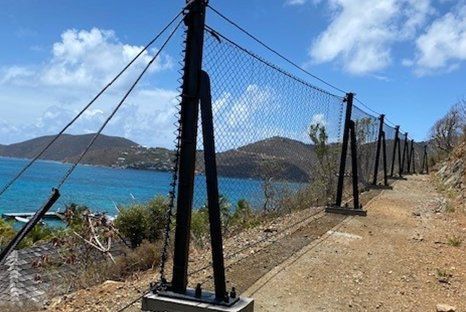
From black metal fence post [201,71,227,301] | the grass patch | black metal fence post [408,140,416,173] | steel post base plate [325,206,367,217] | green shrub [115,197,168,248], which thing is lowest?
green shrub [115,197,168,248]

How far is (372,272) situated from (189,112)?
364 centimetres

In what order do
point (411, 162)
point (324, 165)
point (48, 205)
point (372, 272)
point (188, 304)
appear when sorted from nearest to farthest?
point (48, 205)
point (188, 304)
point (372, 272)
point (324, 165)
point (411, 162)

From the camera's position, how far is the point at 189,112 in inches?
164

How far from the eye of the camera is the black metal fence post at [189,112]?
13.6ft

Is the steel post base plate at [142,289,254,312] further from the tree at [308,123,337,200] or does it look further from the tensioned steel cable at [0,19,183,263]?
the tree at [308,123,337,200]

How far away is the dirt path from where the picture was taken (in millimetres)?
5398

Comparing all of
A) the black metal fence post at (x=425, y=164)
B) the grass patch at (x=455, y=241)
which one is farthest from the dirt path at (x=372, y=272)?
the black metal fence post at (x=425, y=164)

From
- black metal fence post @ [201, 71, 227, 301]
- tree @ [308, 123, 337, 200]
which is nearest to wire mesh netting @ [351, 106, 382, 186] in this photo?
tree @ [308, 123, 337, 200]

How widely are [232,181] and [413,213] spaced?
6728mm

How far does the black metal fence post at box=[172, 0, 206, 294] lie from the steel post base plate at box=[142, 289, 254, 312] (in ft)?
1.02

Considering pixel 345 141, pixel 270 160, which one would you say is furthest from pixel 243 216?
pixel 270 160

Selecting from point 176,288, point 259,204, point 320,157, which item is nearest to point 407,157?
point 320,157

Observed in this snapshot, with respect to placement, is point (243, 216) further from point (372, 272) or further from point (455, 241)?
point (372, 272)

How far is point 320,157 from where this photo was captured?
45.4 feet
